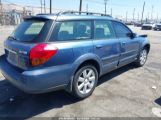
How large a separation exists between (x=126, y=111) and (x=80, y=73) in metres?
1.17

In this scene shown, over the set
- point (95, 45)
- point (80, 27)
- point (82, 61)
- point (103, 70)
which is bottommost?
point (103, 70)

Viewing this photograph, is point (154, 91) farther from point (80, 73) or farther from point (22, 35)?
point (22, 35)

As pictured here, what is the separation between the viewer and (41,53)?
3105mm

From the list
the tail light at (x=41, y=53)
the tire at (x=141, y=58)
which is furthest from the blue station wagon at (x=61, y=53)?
the tire at (x=141, y=58)

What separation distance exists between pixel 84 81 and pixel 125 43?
73.3 inches

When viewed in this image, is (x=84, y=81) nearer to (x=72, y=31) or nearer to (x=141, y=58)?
(x=72, y=31)

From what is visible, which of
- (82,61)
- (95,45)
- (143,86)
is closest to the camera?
(82,61)

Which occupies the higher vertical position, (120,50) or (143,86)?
(120,50)

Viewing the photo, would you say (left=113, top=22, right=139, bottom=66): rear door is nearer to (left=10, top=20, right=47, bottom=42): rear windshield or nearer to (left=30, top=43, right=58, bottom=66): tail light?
(left=10, top=20, right=47, bottom=42): rear windshield

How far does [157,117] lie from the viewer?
11.2 ft

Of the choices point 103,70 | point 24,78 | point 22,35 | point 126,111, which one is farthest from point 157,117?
point 22,35

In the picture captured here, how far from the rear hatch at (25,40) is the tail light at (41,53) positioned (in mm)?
92

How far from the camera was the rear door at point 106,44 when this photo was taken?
4148mm

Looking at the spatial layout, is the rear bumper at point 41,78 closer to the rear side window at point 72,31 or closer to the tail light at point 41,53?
the tail light at point 41,53
